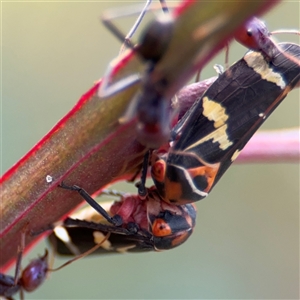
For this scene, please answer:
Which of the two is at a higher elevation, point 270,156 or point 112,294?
point 270,156

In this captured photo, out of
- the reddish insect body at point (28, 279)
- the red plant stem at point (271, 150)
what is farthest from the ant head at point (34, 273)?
the red plant stem at point (271, 150)

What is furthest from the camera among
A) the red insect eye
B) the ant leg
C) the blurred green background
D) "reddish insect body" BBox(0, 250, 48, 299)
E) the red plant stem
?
the blurred green background

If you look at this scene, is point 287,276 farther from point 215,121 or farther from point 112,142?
point 112,142

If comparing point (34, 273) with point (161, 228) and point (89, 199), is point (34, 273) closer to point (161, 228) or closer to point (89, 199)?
point (161, 228)

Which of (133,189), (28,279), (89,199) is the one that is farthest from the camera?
(133,189)

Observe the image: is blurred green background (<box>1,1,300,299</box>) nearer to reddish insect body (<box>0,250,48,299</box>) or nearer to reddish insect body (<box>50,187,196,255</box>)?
reddish insect body (<box>0,250,48,299</box>)

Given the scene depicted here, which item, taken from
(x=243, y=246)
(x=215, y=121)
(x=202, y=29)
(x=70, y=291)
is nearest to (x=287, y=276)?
(x=243, y=246)

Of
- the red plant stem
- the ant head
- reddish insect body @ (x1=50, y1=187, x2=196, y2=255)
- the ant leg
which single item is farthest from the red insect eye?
the ant head

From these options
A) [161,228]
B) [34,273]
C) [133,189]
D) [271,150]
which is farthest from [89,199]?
[133,189]
